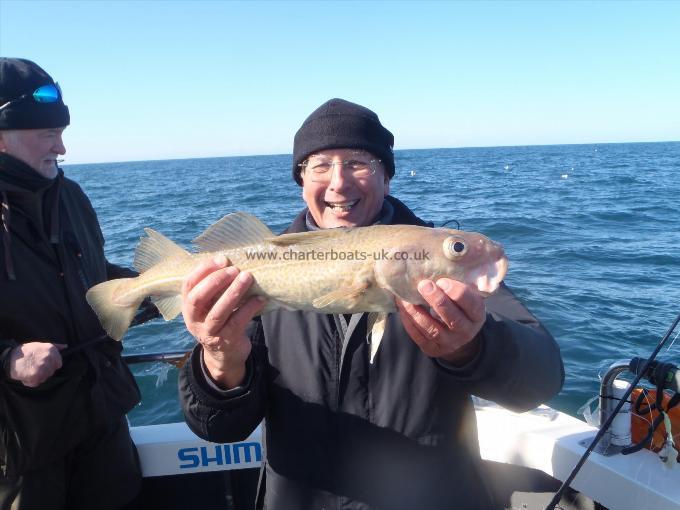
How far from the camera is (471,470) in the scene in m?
2.83

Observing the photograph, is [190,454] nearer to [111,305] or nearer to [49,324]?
[49,324]

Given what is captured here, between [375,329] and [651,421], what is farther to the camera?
[651,421]

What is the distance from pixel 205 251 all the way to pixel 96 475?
2012 millimetres

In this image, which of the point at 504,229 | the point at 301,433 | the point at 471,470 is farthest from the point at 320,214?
the point at 504,229

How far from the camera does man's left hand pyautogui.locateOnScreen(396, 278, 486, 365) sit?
242 centimetres

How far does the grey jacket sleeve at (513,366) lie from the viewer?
253 cm

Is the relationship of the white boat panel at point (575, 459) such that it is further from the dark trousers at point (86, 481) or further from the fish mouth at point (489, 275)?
the dark trousers at point (86, 481)

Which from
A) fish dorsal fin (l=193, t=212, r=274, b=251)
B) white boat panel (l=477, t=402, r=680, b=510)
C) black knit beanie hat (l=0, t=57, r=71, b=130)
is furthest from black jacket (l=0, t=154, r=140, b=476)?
white boat panel (l=477, t=402, r=680, b=510)

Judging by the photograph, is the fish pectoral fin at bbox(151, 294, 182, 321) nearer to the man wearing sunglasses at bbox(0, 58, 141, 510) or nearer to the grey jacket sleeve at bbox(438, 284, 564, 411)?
the man wearing sunglasses at bbox(0, 58, 141, 510)

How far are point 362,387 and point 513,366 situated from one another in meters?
0.84

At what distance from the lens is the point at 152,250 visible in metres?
3.38

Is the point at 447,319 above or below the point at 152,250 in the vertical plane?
below

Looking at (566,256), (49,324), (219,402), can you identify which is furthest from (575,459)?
(566,256)

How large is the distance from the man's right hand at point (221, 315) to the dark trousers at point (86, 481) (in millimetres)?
1683
